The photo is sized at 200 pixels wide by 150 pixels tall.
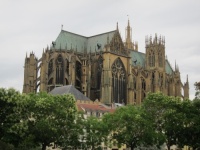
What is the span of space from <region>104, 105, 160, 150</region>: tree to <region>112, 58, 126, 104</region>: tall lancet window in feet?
167

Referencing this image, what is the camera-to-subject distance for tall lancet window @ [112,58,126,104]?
407 ft

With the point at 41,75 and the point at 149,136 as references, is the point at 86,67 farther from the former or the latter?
the point at 149,136

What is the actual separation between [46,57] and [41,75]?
18.2 feet

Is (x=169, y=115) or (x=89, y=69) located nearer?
(x=169, y=115)

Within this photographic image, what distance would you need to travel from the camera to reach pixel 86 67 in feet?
403

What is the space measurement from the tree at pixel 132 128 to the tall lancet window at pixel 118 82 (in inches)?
2010

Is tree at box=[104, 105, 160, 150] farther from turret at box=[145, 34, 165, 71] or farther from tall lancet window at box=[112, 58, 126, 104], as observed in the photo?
turret at box=[145, 34, 165, 71]

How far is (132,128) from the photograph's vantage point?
69.4 meters

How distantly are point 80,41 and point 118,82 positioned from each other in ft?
66.3

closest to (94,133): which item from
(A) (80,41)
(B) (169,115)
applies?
(B) (169,115)

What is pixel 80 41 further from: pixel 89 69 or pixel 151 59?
pixel 151 59

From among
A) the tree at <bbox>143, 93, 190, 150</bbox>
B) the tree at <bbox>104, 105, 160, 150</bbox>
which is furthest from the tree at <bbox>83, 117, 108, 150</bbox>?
the tree at <bbox>143, 93, 190, 150</bbox>

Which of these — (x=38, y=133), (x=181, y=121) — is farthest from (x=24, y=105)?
(x=181, y=121)

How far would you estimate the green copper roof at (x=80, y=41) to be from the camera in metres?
127
